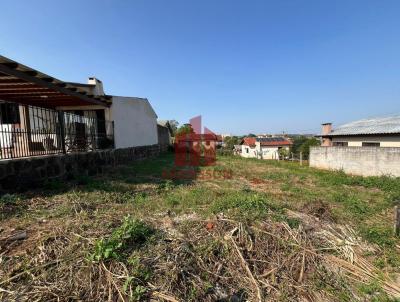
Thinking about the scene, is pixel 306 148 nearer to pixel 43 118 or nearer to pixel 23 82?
pixel 43 118

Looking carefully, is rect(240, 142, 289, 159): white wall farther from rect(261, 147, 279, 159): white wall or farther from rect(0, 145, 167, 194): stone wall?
rect(0, 145, 167, 194): stone wall

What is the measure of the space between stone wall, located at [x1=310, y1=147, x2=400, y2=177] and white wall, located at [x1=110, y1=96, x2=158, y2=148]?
39.2 feet

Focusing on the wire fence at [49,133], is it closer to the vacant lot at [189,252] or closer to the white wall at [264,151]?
the vacant lot at [189,252]

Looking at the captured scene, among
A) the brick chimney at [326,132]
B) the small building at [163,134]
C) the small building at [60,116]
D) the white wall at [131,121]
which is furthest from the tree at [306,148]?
the small building at [60,116]

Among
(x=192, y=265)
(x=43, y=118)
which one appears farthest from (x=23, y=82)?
(x=192, y=265)

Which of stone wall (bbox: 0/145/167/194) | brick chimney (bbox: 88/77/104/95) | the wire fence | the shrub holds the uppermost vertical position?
brick chimney (bbox: 88/77/104/95)

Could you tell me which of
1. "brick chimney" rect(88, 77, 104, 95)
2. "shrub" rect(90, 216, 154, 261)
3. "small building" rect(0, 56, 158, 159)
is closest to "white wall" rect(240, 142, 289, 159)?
"small building" rect(0, 56, 158, 159)

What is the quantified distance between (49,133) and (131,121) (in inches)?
261

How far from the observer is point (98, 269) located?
8.10 ft

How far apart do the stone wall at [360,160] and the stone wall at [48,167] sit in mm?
12757

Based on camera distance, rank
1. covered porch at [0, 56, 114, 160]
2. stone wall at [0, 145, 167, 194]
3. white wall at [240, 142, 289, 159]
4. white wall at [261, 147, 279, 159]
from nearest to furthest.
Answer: stone wall at [0, 145, 167, 194] < covered porch at [0, 56, 114, 160] < white wall at [240, 142, 289, 159] < white wall at [261, 147, 279, 159]

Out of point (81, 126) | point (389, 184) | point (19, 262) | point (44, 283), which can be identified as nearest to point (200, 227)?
point (44, 283)

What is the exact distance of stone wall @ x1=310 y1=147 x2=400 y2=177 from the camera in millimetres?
10539

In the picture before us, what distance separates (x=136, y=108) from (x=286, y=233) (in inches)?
480
